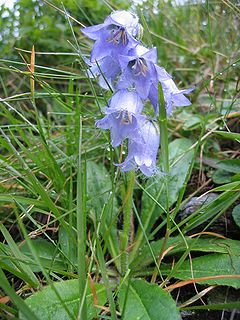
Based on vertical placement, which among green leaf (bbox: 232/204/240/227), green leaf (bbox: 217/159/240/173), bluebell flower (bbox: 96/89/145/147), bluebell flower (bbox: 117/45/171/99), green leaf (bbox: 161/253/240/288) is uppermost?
bluebell flower (bbox: 117/45/171/99)

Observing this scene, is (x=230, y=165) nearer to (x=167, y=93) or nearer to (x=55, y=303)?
(x=167, y=93)

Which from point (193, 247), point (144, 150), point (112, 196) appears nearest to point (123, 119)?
point (144, 150)

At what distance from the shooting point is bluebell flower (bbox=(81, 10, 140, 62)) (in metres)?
1.40

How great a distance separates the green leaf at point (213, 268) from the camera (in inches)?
57.7

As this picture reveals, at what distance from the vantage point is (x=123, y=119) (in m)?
1.51

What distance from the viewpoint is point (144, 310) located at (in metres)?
1.40

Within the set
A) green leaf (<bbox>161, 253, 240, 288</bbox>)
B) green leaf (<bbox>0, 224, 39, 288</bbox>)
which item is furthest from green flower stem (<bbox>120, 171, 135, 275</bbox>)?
green leaf (<bbox>0, 224, 39, 288</bbox>)

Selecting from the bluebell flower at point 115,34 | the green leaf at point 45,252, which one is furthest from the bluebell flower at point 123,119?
the green leaf at point 45,252

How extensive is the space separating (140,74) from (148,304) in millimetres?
722

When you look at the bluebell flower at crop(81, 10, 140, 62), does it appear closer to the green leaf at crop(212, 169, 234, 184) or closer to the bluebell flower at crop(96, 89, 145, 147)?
the bluebell flower at crop(96, 89, 145, 147)

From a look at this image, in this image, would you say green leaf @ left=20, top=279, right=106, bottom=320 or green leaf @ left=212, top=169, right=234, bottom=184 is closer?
green leaf @ left=20, top=279, right=106, bottom=320

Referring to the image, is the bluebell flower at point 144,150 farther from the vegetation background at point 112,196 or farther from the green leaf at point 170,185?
the green leaf at point 170,185

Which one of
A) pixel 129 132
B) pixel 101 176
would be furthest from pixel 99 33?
pixel 101 176

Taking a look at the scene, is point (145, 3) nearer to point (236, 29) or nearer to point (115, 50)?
point (236, 29)
